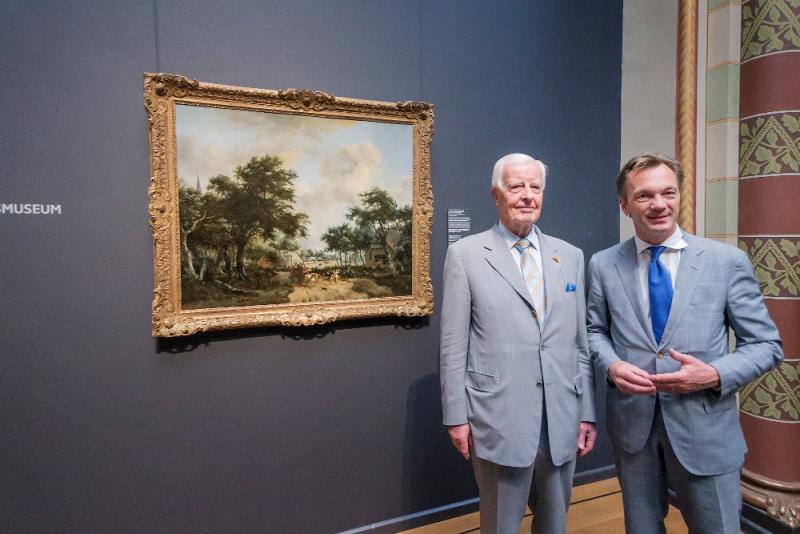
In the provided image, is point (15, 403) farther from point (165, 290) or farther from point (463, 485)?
point (463, 485)

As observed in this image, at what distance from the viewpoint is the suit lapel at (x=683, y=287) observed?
180 cm

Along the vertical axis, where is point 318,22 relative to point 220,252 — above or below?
above

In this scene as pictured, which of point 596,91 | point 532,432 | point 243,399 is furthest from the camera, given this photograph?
point 596,91

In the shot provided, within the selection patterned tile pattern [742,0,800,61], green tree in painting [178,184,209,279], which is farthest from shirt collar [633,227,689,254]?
green tree in painting [178,184,209,279]

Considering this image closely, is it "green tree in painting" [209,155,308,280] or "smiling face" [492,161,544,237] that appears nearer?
"smiling face" [492,161,544,237]

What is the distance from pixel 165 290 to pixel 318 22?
1657mm

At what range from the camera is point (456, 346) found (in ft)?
6.61

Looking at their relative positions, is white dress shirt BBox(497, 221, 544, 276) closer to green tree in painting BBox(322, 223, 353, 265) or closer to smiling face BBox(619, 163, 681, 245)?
smiling face BBox(619, 163, 681, 245)

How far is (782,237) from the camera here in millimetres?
2732

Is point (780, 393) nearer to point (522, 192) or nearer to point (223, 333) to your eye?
point (522, 192)

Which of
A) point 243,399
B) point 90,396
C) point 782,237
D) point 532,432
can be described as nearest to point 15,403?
point 90,396

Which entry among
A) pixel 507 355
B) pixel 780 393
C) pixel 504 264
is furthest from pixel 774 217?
pixel 507 355

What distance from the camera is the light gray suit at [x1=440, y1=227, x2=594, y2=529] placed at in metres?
1.94

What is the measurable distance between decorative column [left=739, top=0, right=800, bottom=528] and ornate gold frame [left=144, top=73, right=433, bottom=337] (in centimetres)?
193
